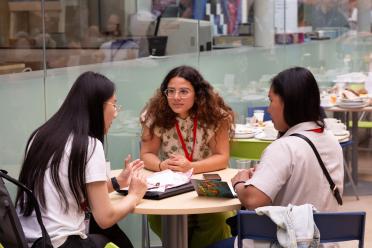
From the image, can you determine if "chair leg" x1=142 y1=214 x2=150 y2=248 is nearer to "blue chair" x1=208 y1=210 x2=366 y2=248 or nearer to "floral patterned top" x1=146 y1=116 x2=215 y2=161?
"floral patterned top" x1=146 y1=116 x2=215 y2=161

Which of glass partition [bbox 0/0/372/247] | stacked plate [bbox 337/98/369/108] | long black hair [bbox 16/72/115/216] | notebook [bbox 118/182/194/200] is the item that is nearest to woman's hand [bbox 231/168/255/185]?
notebook [bbox 118/182/194/200]

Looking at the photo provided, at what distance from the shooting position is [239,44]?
7.22m

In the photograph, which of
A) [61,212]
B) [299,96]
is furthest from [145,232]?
[299,96]

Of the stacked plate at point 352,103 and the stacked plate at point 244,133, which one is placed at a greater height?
the stacked plate at point 352,103

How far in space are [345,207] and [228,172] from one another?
2.86m

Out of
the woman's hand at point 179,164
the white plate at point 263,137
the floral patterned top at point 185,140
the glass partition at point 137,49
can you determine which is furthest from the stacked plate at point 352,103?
the woman's hand at point 179,164

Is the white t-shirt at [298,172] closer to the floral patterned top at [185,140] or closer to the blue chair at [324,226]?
the blue chair at [324,226]

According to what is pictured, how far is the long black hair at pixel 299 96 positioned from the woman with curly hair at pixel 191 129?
110cm

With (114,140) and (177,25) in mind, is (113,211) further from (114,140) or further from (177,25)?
(177,25)

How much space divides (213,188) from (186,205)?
161mm

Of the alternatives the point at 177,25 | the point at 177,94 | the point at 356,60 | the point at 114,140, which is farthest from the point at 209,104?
the point at 356,60

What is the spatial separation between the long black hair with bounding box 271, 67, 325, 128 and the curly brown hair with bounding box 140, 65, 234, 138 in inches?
44.3

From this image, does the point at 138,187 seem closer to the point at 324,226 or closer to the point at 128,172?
the point at 128,172

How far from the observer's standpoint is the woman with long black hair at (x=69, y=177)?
2951 millimetres
